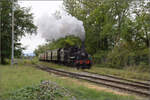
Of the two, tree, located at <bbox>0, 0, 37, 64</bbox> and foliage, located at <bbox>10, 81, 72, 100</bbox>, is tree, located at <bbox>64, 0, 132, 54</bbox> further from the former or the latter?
foliage, located at <bbox>10, 81, 72, 100</bbox>

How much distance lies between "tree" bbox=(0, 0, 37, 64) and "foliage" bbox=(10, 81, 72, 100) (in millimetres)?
19428

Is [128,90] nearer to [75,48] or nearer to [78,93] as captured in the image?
[78,93]

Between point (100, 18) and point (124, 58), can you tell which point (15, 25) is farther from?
point (124, 58)

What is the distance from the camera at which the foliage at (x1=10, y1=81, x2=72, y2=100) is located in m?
5.83

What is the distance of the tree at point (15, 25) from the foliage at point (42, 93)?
19428 mm

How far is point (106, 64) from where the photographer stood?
21.2 m

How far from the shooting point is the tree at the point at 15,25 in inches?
974

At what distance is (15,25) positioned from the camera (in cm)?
2680

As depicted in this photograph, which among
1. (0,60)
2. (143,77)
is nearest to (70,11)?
(0,60)

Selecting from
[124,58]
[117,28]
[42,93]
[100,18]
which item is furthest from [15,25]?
[42,93]

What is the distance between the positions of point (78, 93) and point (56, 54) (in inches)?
694

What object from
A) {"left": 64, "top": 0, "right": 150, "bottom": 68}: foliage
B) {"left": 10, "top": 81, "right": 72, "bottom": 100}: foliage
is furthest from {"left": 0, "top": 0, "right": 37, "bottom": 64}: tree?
{"left": 10, "top": 81, "right": 72, "bottom": 100}: foliage

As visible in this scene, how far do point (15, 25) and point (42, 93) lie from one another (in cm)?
2272

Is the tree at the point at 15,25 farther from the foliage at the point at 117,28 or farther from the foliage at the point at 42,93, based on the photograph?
the foliage at the point at 42,93
